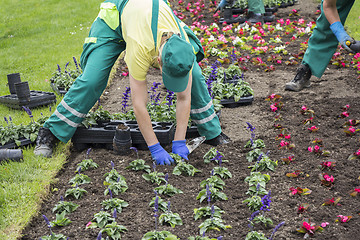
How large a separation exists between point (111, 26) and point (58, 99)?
6.29 ft

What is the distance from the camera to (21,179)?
345 centimetres

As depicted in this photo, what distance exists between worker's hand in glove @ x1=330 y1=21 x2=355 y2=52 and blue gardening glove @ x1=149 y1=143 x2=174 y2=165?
226cm

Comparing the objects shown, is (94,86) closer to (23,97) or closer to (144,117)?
(144,117)

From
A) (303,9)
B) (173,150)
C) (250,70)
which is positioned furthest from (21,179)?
(303,9)

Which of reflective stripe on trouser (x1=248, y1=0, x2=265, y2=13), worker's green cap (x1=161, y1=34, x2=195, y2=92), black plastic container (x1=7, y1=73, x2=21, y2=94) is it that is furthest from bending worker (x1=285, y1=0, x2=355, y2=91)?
black plastic container (x1=7, y1=73, x2=21, y2=94)

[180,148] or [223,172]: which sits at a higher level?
[180,148]

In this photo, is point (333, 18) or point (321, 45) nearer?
point (333, 18)

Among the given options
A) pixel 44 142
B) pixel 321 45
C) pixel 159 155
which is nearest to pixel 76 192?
pixel 159 155

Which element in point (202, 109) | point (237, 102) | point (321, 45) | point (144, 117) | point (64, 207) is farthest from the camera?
point (321, 45)

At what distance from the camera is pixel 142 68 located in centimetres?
308

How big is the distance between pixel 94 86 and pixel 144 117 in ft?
2.05

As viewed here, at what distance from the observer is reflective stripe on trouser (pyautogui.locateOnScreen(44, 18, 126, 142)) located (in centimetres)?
359

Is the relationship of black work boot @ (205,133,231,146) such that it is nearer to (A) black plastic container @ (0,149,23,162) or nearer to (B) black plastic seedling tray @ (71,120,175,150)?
(B) black plastic seedling tray @ (71,120,175,150)

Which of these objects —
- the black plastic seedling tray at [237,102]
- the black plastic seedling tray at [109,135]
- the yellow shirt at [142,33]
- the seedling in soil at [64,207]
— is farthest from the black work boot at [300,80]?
the seedling in soil at [64,207]
